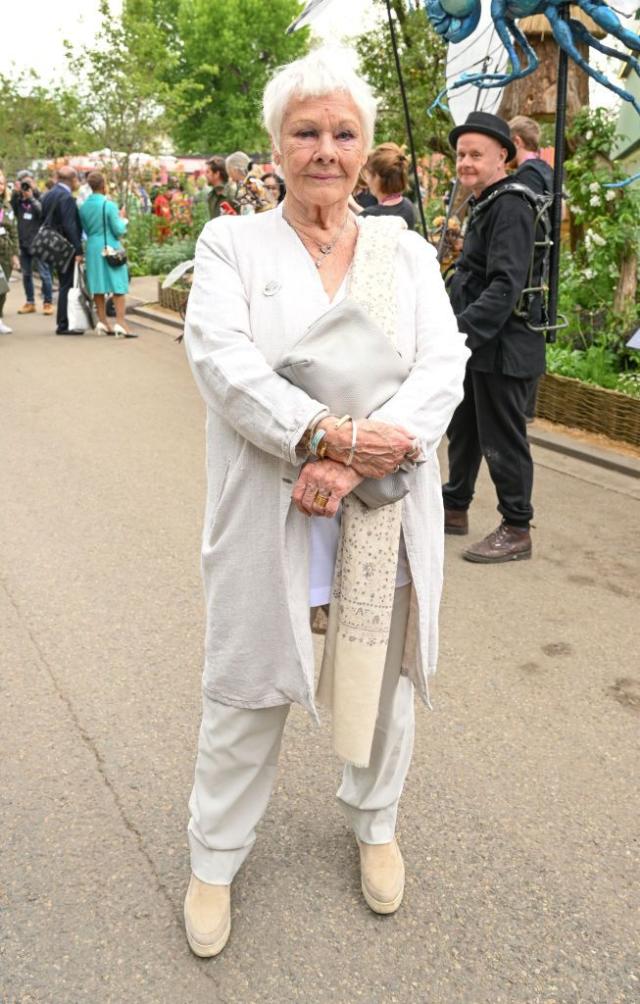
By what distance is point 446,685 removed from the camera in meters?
3.44

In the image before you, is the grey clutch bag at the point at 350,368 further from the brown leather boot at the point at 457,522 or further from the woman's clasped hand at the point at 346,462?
the brown leather boot at the point at 457,522

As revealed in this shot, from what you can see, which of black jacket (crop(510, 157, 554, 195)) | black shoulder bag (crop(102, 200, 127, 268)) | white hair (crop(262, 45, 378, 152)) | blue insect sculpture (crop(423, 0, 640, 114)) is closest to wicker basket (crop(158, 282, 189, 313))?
black shoulder bag (crop(102, 200, 127, 268))

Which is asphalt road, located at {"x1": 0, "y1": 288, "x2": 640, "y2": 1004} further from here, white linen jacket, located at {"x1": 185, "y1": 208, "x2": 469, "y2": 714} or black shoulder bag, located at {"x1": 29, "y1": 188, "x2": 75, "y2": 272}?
black shoulder bag, located at {"x1": 29, "y1": 188, "x2": 75, "y2": 272}

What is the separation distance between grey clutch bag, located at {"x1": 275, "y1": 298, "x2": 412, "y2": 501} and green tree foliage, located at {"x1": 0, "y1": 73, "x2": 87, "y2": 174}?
2209 centimetres

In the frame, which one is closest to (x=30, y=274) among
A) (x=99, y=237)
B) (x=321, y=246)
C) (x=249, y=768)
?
(x=99, y=237)

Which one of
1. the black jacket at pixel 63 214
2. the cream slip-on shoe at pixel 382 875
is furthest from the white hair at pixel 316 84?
the black jacket at pixel 63 214

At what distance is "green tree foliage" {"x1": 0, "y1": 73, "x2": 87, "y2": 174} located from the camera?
23263mm

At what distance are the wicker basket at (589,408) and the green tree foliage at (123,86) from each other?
11484mm

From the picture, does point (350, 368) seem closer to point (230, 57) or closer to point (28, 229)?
point (28, 229)

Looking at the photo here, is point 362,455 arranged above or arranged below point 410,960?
above

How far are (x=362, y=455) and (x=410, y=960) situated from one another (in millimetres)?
1204

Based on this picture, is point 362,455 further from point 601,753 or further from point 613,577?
point 613,577

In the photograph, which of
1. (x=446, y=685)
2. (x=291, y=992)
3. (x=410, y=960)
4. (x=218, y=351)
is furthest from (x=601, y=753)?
(x=218, y=351)

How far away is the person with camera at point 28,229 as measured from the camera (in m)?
13.4
